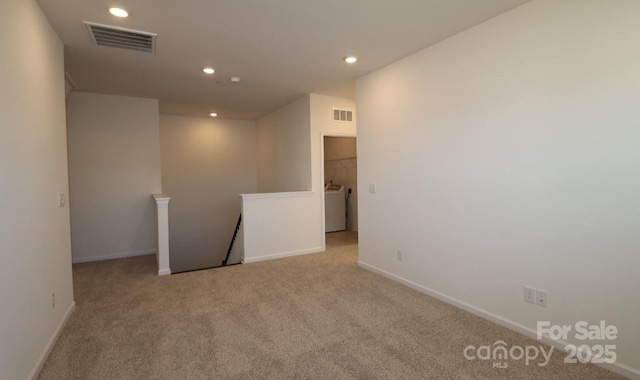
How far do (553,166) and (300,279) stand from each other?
2744mm

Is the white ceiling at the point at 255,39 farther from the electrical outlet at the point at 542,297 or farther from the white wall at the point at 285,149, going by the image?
the electrical outlet at the point at 542,297

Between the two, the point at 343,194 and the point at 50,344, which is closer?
the point at 50,344

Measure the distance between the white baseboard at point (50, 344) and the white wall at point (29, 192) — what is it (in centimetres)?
1

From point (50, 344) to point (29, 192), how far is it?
1.12 meters

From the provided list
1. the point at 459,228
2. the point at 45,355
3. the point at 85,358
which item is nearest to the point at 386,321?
the point at 459,228

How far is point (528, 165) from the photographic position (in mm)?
2393

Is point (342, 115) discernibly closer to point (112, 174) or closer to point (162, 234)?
point (162, 234)

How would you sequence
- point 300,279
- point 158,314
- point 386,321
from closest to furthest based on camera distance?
point 386,321 < point 158,314 < point 300,279

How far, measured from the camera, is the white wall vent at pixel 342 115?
513 centimetres

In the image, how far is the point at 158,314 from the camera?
2.89 meters

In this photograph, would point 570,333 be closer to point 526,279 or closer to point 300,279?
point 526,279

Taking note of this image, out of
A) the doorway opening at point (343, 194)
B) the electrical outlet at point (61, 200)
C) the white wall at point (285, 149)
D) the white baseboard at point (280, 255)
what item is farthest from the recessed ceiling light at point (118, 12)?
the doorway opening at point (343, 194)

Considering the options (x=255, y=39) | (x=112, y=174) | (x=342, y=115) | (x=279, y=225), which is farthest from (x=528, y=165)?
(x=112, y=174)

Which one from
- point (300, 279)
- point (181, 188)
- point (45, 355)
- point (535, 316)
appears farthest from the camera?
point (181, 188)
